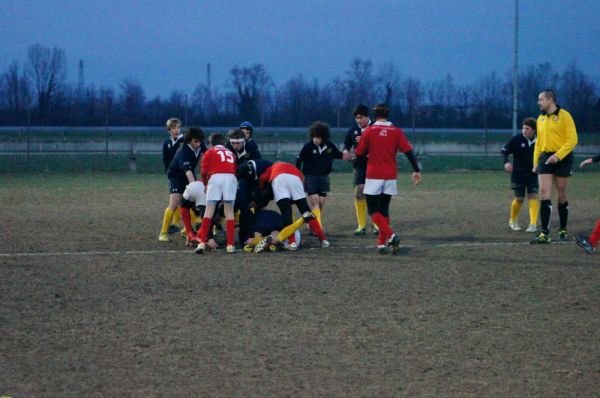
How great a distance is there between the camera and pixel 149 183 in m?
24.7

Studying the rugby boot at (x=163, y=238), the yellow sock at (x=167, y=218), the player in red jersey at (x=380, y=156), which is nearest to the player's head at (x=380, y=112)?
the player in red jersey at (x=380, y=156)

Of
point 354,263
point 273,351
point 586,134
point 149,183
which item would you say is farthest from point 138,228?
point 586,134

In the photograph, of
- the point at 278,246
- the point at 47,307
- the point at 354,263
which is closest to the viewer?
the point at 47,307

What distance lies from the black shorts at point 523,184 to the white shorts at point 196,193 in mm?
5214

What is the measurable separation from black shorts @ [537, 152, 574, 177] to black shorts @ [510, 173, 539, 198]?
176cm

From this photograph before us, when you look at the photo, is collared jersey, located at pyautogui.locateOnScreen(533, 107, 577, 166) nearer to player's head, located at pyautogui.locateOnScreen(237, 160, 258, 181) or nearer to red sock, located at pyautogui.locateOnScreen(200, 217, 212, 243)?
player's head, located at pyautogui.locateOnScreen(237, 160, 258, 181)

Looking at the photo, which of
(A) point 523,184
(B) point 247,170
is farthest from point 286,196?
(A) point 523,184

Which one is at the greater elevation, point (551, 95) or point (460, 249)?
point (551, 95)

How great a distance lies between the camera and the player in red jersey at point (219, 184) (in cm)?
1089

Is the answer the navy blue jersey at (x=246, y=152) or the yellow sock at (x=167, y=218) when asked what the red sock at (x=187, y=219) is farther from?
A: the navy blue jersey at (x=246, y=152)

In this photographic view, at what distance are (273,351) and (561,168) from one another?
7.10 metres

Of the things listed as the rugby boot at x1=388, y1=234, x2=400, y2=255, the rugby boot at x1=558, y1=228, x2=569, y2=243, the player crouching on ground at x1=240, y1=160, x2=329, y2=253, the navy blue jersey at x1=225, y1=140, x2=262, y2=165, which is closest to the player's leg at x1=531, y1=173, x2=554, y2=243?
the rugby boot at x1=558, y1=228, x2=569, y2=243

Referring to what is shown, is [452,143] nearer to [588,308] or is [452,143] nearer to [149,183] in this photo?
[149,183]

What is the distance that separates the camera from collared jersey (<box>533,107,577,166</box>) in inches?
456
